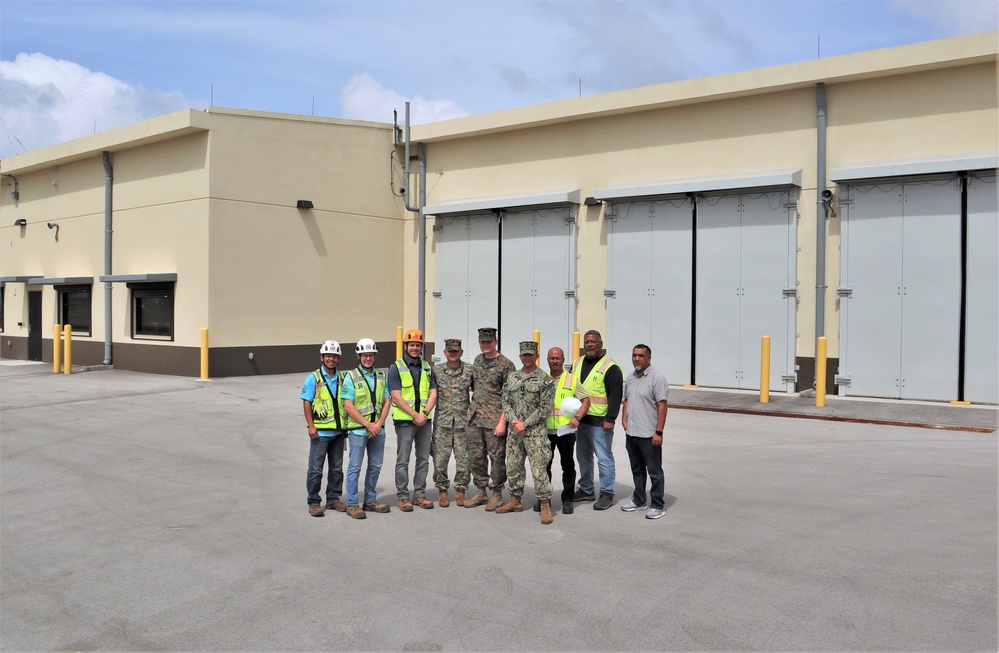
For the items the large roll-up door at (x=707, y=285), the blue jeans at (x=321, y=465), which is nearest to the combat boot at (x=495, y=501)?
the blue jeans at (x=321, y=465)


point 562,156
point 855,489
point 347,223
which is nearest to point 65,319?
point 347,223

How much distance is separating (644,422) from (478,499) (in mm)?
1793

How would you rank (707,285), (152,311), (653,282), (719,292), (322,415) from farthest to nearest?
(152,311)
(653,282)
(707,285)
(719,292)
(322,415)

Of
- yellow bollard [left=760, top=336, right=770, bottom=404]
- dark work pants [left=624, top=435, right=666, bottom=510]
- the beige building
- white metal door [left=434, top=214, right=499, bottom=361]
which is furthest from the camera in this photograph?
white metal door [left=434, top=214, right=499, bottom=361]

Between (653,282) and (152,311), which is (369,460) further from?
(152,311)

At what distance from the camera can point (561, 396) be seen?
27.5ft

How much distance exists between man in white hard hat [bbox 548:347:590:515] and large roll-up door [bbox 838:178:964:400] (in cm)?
994

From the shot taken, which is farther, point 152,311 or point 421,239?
point 421,239

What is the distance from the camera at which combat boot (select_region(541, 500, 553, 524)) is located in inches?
301

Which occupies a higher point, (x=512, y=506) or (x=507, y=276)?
(x=507, y=276)

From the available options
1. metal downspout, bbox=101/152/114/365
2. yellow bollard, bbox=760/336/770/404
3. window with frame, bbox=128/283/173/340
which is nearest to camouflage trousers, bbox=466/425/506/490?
yellow bollard, bbox=760/336/770/404

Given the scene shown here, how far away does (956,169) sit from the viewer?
49.0 feet

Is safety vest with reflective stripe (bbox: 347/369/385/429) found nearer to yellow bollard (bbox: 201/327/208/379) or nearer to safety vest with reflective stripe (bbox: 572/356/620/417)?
safety vest with reflective stripe (bbox: 572/356/620/417)

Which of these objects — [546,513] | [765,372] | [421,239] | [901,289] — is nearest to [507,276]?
[421,239]
